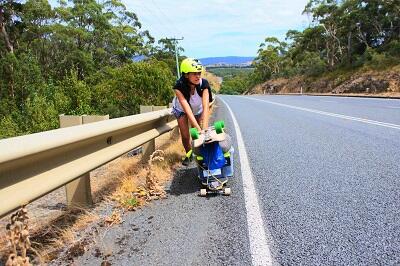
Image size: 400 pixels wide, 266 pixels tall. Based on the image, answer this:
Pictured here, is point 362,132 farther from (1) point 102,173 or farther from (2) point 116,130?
(2) point 116,130

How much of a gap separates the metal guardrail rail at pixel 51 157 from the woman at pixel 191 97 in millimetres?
1011

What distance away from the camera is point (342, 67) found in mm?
46875

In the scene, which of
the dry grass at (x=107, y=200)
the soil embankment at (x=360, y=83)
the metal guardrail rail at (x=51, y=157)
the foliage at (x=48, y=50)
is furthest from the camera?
the foliage at (x=48, y=50)

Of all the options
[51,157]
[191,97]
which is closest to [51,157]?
[51,157]

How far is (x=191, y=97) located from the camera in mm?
5793

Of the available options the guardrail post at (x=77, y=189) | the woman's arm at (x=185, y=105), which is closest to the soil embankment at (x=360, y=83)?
the woman's arm at (x=185, y=105)

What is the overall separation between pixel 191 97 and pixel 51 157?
9.57 feet

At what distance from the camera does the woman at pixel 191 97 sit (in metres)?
5.32

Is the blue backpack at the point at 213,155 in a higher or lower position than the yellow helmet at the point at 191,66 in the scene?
lower

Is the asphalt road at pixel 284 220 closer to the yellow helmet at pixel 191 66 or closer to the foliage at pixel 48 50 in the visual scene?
the yellow helmet at pixel 191 66

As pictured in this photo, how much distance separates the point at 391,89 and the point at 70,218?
32907mm

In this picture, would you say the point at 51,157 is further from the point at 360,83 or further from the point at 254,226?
the point at 360,83

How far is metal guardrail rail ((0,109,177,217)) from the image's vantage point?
2578mm

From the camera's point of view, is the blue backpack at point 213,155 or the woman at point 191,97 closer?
the blue backpack at point 213,155
